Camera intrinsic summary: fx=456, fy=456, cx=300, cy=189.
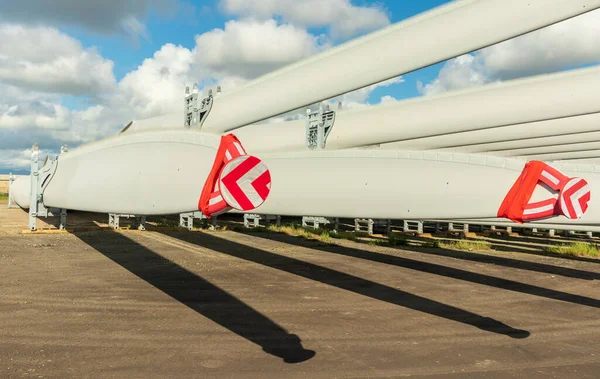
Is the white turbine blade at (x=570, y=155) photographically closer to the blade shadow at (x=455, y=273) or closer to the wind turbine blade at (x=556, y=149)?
the wind turbine blade at (x=556, y=149)

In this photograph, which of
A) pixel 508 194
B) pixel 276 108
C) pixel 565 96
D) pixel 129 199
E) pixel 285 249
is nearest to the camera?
pixel 508 194

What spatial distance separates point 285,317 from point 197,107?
5.44m

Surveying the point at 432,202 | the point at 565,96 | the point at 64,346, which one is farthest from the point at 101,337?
the point at 565,96

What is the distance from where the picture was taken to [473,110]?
1202 cm

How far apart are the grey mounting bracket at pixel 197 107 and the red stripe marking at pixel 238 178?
15.9 ft

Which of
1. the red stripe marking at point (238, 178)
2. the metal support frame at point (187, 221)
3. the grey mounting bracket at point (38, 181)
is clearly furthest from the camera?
the metal support frame at point (187, 221)

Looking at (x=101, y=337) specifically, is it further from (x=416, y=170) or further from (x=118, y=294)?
(x=416, y=170)

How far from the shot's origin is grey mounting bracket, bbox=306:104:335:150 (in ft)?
40.4

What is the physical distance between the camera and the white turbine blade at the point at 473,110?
10.9 metres

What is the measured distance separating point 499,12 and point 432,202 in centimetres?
322

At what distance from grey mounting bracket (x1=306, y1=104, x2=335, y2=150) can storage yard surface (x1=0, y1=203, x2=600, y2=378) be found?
11.0 ft

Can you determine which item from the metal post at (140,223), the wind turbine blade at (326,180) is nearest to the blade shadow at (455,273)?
the wind turbine blade at (326,180)

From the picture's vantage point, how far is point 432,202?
25.0ft

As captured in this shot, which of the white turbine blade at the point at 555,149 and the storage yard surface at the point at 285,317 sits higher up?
→ the white turbine blade at the point at 555,149
